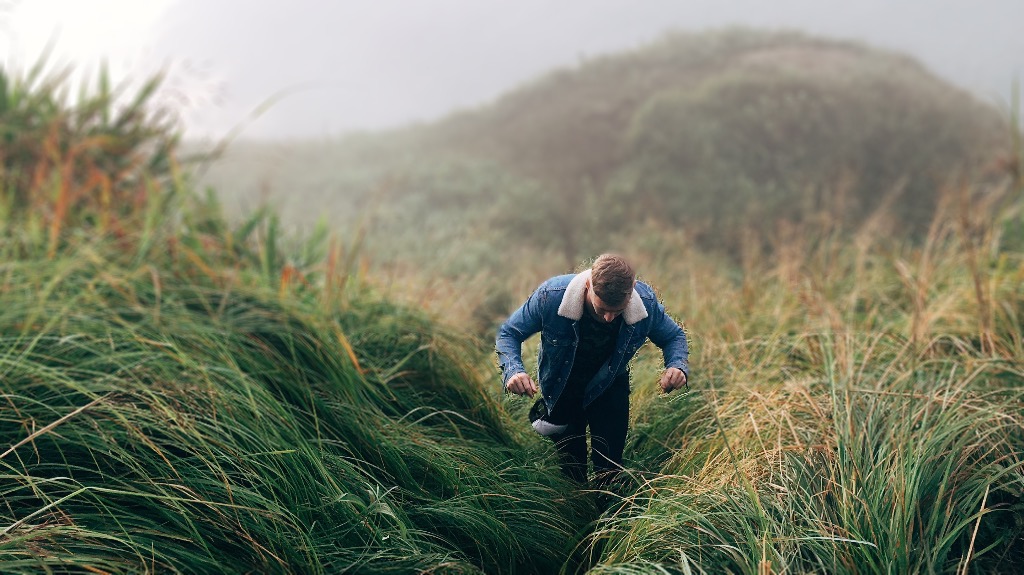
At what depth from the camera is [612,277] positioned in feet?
5.87

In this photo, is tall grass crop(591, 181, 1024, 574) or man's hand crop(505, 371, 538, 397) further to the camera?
tall grass crop(591, 181, 1024, 574)

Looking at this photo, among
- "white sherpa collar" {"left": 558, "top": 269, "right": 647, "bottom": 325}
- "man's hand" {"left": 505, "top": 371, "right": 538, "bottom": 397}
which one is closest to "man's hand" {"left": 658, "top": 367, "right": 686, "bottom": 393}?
"white sherpa collar" {"left": 558, "top": 269, "right": 647, "bottom": 325}

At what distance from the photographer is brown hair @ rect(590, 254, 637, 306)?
178 centimetres

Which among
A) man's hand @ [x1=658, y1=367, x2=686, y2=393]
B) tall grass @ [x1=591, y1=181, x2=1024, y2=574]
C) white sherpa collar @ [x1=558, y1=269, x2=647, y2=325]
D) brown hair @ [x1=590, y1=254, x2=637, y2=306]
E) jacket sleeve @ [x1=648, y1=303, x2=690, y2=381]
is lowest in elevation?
tall grass @ [x1=591, y1=181, x2=1024, y2=574]

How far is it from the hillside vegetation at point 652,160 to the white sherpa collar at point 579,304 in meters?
5.66

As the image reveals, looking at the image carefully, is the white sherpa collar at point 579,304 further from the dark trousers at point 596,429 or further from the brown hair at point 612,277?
the dark trousers at point 596,429

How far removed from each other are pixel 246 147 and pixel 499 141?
6.49 m

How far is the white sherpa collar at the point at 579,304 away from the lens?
196cm

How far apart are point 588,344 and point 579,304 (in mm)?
166

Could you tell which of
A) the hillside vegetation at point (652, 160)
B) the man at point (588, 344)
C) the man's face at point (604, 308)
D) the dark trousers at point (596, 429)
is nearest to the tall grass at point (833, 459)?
the dark trousers at point (596, 429)

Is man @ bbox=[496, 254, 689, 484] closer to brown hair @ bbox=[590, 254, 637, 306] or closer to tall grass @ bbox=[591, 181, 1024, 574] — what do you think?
brown hair @ bbox=[590, 254, 637, 306]

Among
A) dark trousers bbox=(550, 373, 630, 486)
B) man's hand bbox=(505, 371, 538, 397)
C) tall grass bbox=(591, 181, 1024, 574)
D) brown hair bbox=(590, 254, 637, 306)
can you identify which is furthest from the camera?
dark trousers bbox=(550, 373, 630, 486)

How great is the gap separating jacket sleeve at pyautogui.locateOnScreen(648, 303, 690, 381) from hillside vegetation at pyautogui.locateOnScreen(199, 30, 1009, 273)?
565 cm

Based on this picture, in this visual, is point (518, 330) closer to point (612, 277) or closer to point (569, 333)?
point (569, 333)
